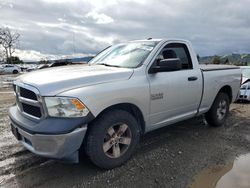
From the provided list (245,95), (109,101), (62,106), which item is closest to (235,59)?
(245,95)

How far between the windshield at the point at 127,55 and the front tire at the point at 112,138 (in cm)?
95

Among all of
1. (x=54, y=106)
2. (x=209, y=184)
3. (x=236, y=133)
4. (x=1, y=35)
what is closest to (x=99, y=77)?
(x=54, y=106)

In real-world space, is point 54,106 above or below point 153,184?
above

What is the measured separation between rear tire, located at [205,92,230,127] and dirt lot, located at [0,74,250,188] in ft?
1.01

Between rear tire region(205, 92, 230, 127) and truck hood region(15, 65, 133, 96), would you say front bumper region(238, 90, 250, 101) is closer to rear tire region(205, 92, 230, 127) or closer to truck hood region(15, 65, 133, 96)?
rear tire region(205, 92, 230, 127)

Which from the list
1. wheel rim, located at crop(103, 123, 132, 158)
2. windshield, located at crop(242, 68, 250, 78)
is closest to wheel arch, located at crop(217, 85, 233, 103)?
wheel rim, located at crop(103, 123, 132, 158)

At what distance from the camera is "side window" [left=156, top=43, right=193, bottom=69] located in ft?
15.0

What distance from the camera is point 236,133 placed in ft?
17.5

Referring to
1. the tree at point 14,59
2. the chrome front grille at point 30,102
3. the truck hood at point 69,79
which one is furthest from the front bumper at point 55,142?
the tree at point 14,59

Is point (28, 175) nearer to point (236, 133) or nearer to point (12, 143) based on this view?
point (12, 143)

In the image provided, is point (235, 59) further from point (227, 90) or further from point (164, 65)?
point (164, 65)

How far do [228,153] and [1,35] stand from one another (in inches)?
2127

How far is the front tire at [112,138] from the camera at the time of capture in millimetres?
3240

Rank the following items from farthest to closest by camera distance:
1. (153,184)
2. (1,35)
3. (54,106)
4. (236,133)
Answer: (1,35) → (236,133) → (153,184) → (54,106)
